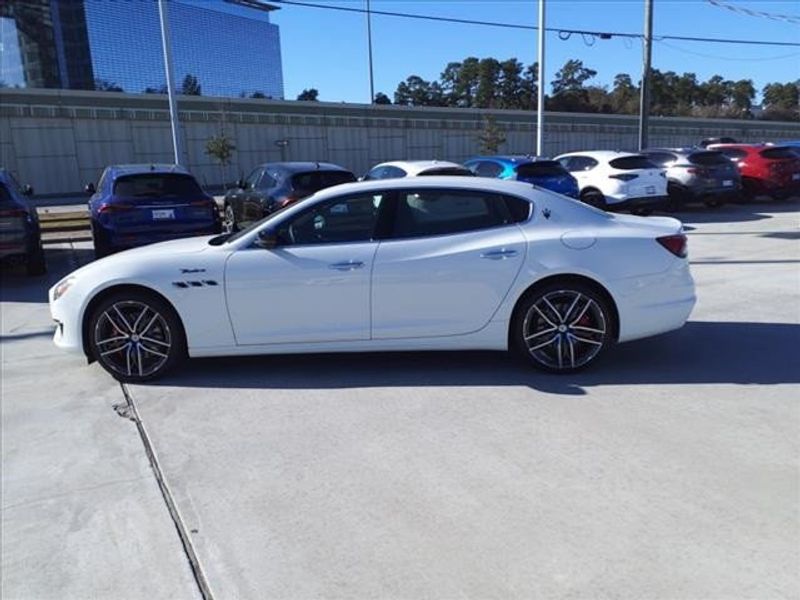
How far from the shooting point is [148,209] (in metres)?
9.59

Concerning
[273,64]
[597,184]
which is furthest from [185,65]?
[597,184]

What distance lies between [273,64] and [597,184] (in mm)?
54632

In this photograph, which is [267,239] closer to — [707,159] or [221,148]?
[707,159]

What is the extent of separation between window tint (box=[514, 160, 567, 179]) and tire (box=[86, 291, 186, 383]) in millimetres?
9792

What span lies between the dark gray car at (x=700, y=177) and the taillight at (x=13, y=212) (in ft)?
45.4

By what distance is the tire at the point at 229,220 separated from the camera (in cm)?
1423

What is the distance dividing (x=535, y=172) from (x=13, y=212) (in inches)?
367

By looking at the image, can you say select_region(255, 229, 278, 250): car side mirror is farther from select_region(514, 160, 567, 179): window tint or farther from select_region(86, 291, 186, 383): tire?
select_region(514, 160, 567, 179): window tint

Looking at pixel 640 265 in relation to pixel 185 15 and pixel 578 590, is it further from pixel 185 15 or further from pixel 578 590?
pixel 185 15

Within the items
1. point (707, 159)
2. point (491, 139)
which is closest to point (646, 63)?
point (707, 159)

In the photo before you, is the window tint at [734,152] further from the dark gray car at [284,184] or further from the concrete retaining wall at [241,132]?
the concrete retaining wall at [241,132]

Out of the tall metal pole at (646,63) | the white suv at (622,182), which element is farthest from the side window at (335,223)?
the tall metal pole at (646,63)

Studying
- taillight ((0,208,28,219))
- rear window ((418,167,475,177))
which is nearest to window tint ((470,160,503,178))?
rear window ((418,167,475,177))

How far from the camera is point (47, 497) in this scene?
3.64m
